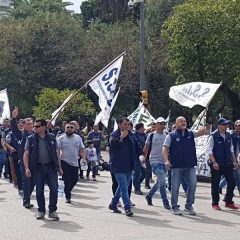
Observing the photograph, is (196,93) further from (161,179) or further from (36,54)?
(36,54)

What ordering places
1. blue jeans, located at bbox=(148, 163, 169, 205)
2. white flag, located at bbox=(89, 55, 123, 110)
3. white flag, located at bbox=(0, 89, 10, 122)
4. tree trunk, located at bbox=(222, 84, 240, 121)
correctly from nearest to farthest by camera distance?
blue jeans, located at bbox=(148, 163, 169, 205) < white flag, located at bbox=(89, 55, 123, 110) < white flag, located at bbox=(0, 89, 10, 122) < tree trunk, located at bbox=(222, 84, 240, 121)

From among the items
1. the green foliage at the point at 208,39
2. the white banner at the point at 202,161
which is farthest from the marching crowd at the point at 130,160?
the green foliage at the point at 208,39

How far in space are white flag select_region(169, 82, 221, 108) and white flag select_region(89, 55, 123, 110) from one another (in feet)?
5.17

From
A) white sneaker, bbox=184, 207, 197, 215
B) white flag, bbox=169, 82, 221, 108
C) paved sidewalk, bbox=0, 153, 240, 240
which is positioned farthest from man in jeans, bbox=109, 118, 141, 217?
white flag, bbox=169, 82, 221, 108

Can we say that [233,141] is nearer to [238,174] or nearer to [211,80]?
[238,174]

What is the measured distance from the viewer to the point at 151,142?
1296 cm

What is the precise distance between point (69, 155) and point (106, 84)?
2995 millimetres

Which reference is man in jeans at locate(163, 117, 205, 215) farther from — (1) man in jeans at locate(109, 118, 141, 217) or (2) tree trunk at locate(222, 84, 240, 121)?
(2) tree trunk at locate(222, 84, 240, 121)

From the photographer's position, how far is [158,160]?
41.7ft

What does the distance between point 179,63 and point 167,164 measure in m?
23.1

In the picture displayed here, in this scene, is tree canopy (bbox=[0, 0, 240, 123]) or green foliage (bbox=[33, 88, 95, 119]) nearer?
tree canopy (bbox=[0, 0, 240, 123])

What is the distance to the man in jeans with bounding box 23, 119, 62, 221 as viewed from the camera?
1094 cm

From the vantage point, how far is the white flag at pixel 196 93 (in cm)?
1493

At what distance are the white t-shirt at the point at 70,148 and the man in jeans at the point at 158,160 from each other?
1.39 meters
